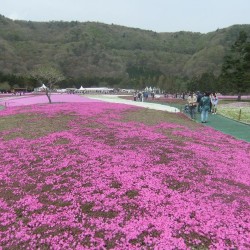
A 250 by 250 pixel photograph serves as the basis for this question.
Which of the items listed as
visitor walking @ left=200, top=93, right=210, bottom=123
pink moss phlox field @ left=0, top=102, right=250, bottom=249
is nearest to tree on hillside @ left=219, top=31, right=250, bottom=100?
visitor walking @ left=200, top=93, right=210, bottom=123

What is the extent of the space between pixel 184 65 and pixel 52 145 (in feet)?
603

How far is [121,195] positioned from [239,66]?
6356 cm

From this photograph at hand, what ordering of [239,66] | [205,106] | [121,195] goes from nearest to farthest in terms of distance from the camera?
1. [121,195]
2. [205,106]
3. [239,66]

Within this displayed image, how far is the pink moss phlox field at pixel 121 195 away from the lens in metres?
8.09

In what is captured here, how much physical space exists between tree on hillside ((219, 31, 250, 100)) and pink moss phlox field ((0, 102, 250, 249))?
175ft

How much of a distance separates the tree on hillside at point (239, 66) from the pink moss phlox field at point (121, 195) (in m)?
53.5

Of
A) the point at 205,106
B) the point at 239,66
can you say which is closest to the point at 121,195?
the point at 205,106

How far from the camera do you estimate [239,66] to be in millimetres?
68438

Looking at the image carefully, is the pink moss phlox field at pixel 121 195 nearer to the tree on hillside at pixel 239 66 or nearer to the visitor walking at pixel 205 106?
the visitor walking at pixel 205 106

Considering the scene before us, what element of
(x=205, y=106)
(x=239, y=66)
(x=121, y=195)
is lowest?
(x=121, y=195)

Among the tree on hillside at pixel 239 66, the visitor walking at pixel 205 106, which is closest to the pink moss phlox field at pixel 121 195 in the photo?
the visitor walking at pixel 205 106

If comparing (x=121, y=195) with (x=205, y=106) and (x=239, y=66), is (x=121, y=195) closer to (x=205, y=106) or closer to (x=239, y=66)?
(x=205, y=106)

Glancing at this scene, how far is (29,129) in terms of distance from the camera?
21.5 metres

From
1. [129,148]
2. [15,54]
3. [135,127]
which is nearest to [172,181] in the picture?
[129,148]
